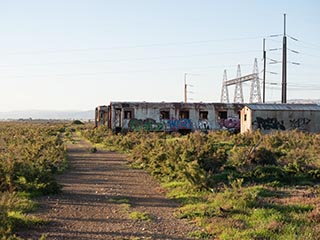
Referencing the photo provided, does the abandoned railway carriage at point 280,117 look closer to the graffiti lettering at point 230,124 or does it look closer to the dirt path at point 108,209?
the graffiti lettering at point 230,124

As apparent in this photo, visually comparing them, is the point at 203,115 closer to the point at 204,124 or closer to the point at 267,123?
the point at 204,124

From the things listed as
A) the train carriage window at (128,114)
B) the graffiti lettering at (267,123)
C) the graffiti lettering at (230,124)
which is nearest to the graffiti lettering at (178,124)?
the graffiti lettering at (230,124)

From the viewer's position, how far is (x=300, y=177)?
14.0 metres

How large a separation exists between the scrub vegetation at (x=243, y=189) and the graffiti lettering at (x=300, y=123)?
1770cm

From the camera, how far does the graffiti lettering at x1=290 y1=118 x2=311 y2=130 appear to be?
A: 38.3 meters

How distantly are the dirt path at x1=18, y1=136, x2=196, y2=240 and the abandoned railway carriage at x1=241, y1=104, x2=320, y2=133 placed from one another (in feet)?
70.1

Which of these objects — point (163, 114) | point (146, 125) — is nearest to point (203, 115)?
point (163, 114)

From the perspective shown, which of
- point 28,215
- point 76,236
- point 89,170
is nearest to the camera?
point 76,236

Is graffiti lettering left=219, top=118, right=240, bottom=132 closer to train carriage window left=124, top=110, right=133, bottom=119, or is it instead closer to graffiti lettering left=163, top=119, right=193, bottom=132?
graffiti lettering left=163, top=119, right=193, bottom=132

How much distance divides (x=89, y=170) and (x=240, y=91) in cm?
4395

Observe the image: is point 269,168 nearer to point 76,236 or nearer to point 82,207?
point 82,207

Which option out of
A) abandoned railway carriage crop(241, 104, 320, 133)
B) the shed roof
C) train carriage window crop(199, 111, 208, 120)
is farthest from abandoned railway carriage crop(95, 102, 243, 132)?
the shed roof

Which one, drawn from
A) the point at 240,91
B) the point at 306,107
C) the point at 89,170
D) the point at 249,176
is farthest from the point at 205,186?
the point at 240,91

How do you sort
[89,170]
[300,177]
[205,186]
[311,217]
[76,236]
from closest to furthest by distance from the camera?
[76,236]
[311,217]
[205,186]
[300,177]
[89,170]
